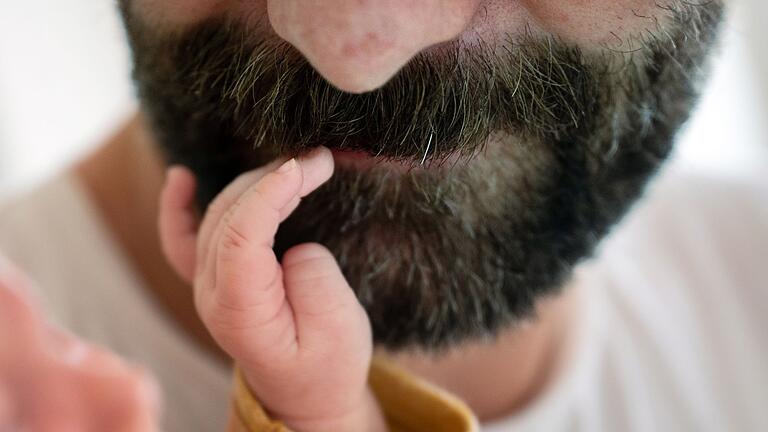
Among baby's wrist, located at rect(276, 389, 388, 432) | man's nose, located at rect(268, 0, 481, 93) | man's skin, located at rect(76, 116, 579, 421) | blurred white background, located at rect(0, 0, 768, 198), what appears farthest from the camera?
blurred white background, located at rect(0, 0, 768, 198)

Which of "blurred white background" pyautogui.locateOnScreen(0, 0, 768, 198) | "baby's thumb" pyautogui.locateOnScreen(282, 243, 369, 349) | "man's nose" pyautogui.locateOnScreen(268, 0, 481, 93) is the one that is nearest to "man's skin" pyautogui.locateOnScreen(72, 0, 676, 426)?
"man's nose" pyautogui.locateOnScreen(268, 0, 481, 93)

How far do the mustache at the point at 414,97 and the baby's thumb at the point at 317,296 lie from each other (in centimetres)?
6

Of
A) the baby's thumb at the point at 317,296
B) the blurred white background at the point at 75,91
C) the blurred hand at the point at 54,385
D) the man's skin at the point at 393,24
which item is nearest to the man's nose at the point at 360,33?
the man's skin at the point at 393,24

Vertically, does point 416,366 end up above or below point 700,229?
above

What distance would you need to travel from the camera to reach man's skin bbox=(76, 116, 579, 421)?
737 millimetres

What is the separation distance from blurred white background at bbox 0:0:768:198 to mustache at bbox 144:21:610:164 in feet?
2.75

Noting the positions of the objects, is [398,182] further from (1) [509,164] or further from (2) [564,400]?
(2) [564,400]

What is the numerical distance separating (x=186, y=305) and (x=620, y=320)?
42 centimetres

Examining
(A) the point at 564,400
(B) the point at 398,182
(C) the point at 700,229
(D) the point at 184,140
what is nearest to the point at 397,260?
(B) the point at 398,182

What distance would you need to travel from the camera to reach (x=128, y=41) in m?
0.55

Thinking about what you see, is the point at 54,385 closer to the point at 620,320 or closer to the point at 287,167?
the point at 287,167

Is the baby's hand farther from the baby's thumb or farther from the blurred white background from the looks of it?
the blurred white background

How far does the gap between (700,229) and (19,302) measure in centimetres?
70

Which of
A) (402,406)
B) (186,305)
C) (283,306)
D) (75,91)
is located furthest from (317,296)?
(75,91)
